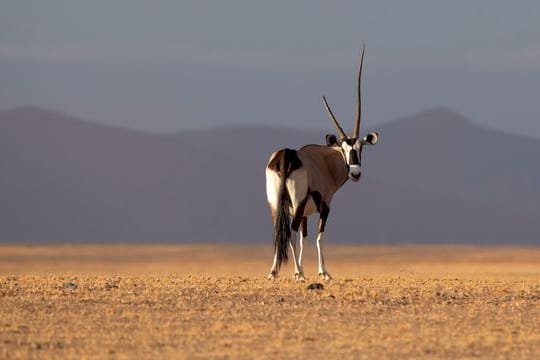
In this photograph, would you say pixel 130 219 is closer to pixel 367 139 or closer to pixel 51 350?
pixel 367 139

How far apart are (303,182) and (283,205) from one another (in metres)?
0.50

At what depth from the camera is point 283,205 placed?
22797 millimetres

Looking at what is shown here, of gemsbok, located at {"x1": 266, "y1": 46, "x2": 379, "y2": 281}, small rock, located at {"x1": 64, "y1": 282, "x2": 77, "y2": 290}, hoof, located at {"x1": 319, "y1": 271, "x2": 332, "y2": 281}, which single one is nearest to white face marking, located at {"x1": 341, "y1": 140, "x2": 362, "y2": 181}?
gemsbok, located at {"x1": 266, "y1": 46, "x2": 379, "y2": 281}

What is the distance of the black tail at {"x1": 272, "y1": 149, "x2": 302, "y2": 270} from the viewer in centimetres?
2250

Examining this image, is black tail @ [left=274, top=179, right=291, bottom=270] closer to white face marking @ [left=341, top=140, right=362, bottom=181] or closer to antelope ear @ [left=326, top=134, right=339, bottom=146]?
white face marking @ [left=341, top=140, right=362, bottom=181]

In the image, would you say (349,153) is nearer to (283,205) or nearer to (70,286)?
(283,205)

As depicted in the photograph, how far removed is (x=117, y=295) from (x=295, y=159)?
4.15 metres

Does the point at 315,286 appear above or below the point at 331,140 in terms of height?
below

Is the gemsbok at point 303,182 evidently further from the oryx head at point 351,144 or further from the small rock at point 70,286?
the small rock at point 70,286

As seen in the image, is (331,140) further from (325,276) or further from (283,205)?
(325,276)

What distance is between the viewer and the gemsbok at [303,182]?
74.1ft

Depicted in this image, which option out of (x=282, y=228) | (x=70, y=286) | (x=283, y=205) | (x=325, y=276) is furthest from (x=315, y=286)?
(x=70, y=286)

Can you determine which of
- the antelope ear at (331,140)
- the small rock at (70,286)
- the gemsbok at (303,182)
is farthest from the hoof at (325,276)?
the small rock at (70,286)

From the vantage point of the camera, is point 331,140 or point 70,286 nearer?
point 70,286
